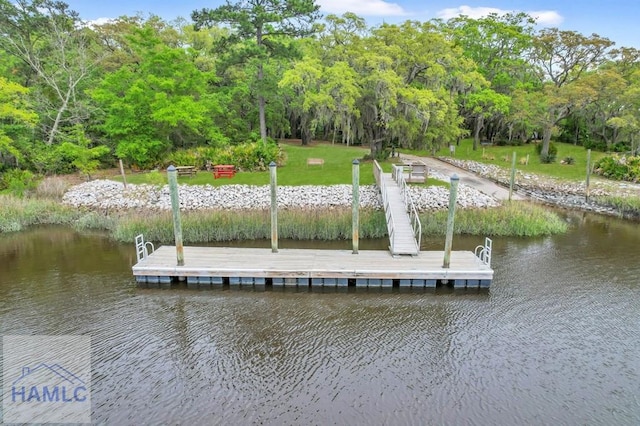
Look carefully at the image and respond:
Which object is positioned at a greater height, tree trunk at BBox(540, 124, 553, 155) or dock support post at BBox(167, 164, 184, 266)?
tree trunk at BBox(540, 124, 553, 155)

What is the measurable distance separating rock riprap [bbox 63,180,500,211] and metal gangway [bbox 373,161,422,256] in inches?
42.8

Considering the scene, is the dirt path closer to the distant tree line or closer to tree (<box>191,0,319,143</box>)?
the distant tree line

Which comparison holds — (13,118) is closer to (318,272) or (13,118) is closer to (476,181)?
(318,272)

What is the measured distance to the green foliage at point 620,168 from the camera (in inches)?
1080

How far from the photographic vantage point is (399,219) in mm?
16312

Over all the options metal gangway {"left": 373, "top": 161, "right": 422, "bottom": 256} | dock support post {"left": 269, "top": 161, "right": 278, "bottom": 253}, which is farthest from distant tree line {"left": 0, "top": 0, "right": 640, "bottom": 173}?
dock support post {"left": 269, "top": 161, "right": 278, "bottom": 253}

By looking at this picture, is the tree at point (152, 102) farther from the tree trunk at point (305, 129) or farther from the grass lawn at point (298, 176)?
the tree trunk at point (305, 129)

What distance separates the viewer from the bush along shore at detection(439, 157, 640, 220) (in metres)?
22.7

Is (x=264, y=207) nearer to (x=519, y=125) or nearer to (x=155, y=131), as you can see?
(x=155, y=131)

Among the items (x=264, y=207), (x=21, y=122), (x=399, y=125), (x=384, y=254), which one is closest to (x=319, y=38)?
(x=399, y=125)

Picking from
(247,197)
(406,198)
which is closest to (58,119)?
(247,197)

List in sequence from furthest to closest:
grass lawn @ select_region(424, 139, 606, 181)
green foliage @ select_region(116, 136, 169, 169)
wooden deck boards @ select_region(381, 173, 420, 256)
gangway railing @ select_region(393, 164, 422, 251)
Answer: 1. grass lawn @ select_region(424, 139, 606, 181)
2. green foliage @ select_region(116, 136, 169, 169)
3. gangway railing @ select_region(393, 164, 422, 251)
4. wooden deck boards @ select_region(381, 173, 420, 256)

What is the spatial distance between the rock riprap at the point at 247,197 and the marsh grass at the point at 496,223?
1.12 metres

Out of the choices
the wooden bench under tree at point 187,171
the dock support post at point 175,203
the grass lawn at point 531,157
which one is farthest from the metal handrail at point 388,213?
the grass lawn at point 531,157
